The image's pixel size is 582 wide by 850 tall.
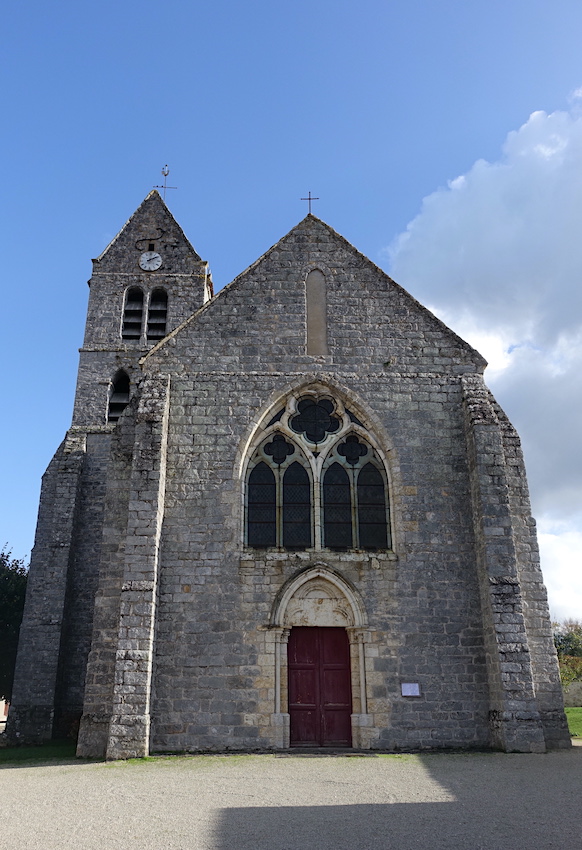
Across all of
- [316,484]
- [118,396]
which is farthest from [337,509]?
[118,396]

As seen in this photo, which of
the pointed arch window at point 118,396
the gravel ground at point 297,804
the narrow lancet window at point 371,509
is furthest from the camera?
the pointed arch window at point 118,396

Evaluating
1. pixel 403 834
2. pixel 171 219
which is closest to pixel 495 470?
pixel 403 834

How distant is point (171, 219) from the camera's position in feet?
78.8

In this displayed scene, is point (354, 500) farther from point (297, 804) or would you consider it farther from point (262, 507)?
point (297, 804)

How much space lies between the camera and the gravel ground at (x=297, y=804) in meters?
5.62

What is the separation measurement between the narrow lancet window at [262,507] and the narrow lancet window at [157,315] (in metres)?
10.1

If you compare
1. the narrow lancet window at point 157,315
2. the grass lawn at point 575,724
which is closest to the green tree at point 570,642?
the grass lawn at point 575,724

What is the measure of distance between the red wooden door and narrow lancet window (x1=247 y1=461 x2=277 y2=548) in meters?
1.73

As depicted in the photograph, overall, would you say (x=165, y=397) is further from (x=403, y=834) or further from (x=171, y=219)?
(x=171, y=219)

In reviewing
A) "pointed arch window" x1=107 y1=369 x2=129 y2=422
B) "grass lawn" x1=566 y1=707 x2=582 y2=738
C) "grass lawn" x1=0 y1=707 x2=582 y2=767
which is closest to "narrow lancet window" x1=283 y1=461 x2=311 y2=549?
"grass lawn" x1=0 y1=707 x2=582 y2=767

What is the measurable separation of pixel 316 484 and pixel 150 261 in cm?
1328

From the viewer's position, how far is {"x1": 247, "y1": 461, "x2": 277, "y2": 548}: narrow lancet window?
1275 cm

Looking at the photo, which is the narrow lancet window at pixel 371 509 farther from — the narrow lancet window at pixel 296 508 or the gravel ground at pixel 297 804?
the gravel ground at pixel 297 804

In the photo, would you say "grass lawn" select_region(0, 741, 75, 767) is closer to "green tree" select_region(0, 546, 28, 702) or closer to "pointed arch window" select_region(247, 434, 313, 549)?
"pointed arch window" select_region(247, 434, 313, 549)
